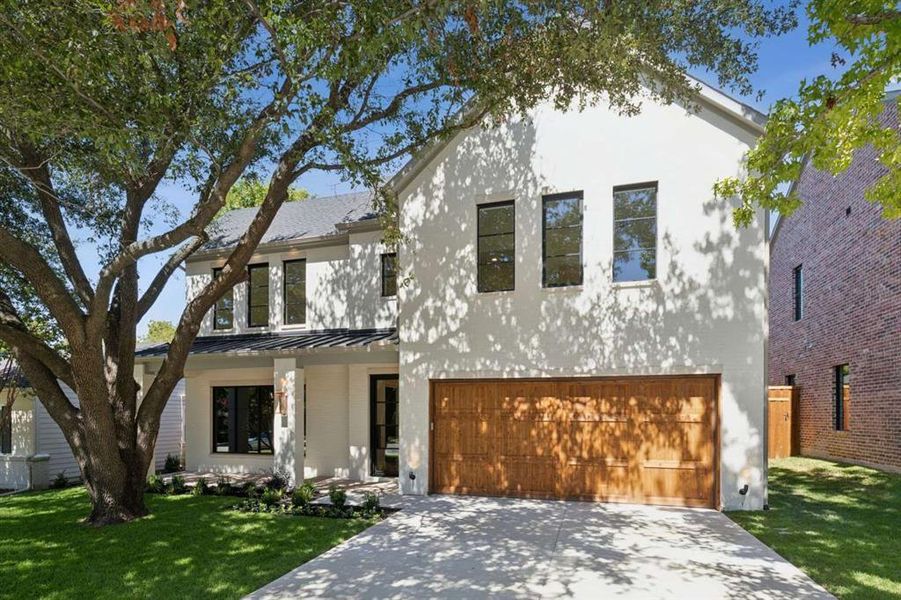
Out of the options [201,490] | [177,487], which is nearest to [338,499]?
[201,490]

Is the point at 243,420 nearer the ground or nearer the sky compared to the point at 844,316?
nearer the ground

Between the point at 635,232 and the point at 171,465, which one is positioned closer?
the point at 635,232

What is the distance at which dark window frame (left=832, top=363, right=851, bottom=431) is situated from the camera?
14.3 meters

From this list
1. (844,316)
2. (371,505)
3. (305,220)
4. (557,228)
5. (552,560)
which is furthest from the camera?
(305,220)

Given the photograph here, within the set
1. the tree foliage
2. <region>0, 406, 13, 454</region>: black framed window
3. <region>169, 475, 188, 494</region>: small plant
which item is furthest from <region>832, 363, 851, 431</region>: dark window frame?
<region>0, 406, 13, 454</region>: black framed window

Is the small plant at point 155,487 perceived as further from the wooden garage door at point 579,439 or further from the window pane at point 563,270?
the window pane at point 563,270

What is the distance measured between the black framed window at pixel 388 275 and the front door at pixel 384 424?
6.30 feet

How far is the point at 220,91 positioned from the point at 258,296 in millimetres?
7477

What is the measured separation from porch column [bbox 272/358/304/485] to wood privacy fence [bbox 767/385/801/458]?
41.7ft

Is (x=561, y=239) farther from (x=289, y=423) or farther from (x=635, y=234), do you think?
(x=289, y=423)

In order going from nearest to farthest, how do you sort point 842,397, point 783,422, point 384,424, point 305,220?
point 384,424 < point 842,397 < point 305,220 < point 783,422

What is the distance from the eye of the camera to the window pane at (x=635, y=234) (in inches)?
379

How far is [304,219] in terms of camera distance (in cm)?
1480

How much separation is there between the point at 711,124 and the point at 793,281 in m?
11.1
